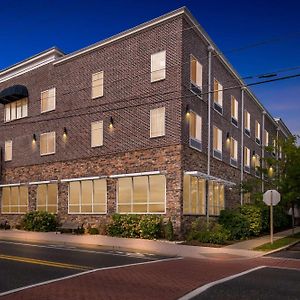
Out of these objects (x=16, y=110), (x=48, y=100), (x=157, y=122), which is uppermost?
(x=48, y=100)

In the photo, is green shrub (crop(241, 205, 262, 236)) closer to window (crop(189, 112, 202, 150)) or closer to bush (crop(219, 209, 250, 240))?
bush (crop(219, 209, 250, 240))

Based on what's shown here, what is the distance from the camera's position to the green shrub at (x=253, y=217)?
1158 inches

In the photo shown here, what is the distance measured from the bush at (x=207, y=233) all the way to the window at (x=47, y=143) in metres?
12.9

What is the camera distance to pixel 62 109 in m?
32.6

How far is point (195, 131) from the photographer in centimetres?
2805

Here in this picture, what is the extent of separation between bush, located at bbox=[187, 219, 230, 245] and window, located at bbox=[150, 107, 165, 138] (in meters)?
5.55

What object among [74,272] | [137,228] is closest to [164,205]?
[137,228]

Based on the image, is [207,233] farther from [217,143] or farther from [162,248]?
[217,143]

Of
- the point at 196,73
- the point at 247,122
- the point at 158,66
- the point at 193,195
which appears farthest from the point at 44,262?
the point at 247,122

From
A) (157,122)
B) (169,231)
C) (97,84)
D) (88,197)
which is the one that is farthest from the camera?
(97,84)

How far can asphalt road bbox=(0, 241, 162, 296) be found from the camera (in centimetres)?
1106

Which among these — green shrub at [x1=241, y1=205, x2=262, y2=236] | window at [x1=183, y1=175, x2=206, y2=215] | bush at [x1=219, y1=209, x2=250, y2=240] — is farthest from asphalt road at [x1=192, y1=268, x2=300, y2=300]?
green shrub at [x1=241, y1=205, x2=262, y2=236]

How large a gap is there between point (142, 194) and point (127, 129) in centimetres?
419

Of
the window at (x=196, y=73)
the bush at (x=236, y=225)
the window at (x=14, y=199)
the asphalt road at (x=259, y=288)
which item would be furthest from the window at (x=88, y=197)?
the asphalt road at (x=259, y=288)
